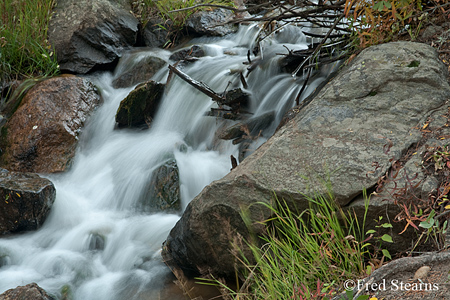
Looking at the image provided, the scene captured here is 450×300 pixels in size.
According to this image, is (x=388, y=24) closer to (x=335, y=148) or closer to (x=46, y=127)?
(x=335, y=148)

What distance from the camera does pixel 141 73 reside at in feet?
20.6

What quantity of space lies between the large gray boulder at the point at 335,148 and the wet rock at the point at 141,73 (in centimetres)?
366

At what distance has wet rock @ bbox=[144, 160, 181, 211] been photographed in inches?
168

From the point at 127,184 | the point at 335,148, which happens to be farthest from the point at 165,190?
the point at 335,148

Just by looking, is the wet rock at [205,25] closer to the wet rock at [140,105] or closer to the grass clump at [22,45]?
the wet rock at [140,105]

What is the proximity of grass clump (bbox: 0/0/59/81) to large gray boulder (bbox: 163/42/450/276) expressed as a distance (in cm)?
424

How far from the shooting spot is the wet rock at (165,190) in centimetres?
426

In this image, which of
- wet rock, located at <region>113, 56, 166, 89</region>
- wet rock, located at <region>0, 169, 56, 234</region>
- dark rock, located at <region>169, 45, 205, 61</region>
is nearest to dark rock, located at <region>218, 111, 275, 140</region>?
wet rock, located at <region>0, 169, 56, 234</region>

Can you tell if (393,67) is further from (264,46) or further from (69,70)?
(69,70)

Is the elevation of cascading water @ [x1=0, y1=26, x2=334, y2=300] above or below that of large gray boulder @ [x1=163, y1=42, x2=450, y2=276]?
below

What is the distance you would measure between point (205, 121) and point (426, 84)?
109 inches

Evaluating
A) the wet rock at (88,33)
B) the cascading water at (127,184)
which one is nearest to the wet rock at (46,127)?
the cascading water at (127,184)

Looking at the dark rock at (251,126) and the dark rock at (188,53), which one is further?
the dark rock at (188,53)

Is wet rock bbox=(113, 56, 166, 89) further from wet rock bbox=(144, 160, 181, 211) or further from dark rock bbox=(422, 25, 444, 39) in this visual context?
dark rock bbox=(422, 25, 444, 39)
